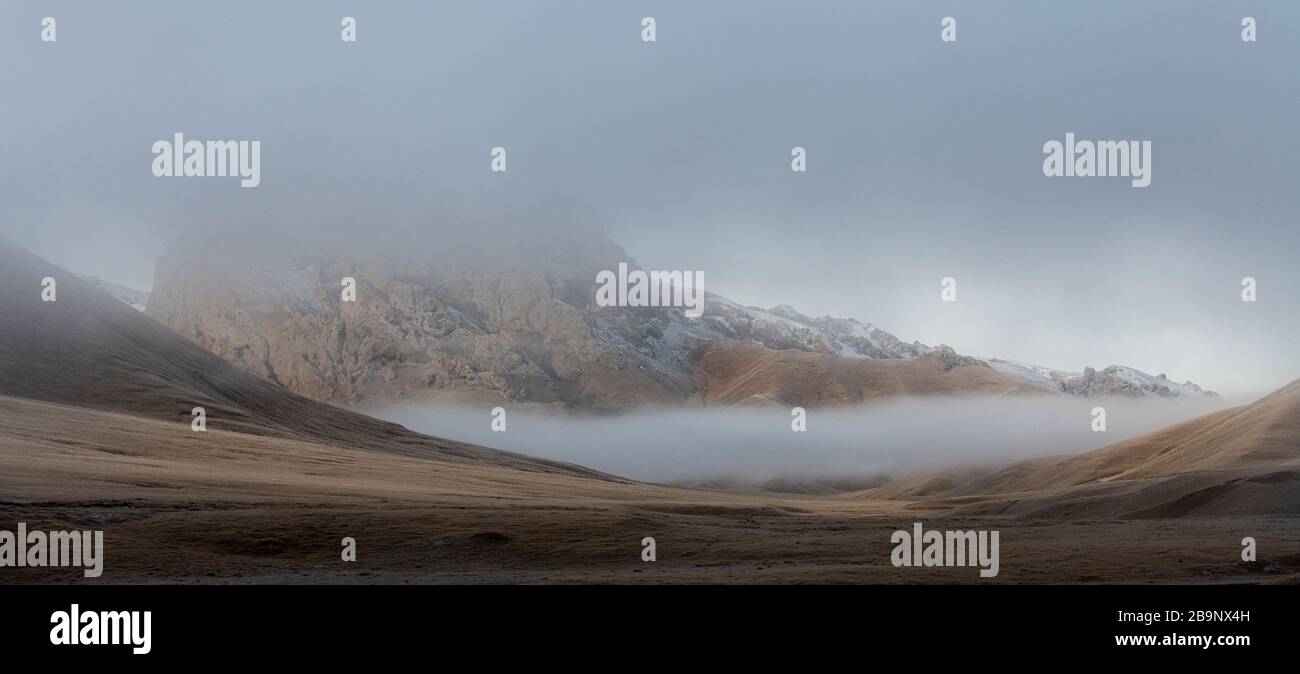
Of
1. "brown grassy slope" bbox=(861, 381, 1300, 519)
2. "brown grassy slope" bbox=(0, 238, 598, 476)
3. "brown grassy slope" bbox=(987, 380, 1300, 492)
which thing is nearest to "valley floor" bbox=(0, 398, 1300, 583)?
"brown grassy slope" bbox=(861, 381, 1300, 519)

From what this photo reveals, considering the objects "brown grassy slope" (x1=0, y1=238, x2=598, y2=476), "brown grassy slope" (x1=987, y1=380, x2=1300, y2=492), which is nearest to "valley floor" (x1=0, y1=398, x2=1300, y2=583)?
"brown grassy slope" (x1=987, y1=380, x2=1300, y2=492)

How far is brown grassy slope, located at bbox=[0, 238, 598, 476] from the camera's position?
12338 cm

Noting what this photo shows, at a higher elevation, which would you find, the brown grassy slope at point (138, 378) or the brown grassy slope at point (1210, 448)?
the brown grassy slope at point (138, 378)

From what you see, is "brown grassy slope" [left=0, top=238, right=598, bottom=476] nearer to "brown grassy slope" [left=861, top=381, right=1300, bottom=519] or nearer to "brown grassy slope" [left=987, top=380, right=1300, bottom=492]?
"brown grassy slope" [left=861, top=381, right=1300, bottom=519]

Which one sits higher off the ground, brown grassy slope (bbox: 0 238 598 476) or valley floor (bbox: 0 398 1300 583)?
brown grassy slope (bbox: 0 238 598 476)

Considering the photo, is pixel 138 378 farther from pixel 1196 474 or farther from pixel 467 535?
pixel 1196 474

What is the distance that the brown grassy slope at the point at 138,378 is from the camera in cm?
12338

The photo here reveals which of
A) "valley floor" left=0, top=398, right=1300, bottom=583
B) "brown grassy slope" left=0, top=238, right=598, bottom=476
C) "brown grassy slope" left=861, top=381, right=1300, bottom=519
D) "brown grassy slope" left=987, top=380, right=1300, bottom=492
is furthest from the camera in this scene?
"brown grassy slope" left=0, top=238, right=598, bottom=476

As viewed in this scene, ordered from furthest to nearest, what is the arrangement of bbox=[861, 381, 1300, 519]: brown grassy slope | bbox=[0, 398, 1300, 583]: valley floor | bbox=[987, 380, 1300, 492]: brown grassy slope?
bbox=[987, 380, 1300, 492]: brown grassy slope
bbox=[861, 381, 1300, 519]: brown grassy slope
bbox=[0, 398, 1300, 583]: valley floor

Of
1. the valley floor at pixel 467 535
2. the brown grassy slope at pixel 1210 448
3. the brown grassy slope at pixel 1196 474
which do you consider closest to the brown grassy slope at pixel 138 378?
the valley floor at pixel 467 535

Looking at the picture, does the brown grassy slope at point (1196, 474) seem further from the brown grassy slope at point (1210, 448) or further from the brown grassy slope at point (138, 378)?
the brown grassy slope at point (138, 378)

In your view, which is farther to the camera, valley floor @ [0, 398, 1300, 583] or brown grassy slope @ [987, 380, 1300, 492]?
brown grassy slope @ [987, 380, 1300, 492]

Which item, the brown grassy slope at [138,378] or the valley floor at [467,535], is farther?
the brown grassy slope at [138,378]
